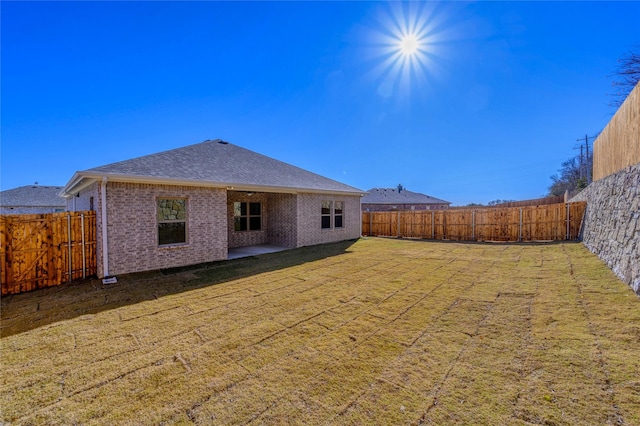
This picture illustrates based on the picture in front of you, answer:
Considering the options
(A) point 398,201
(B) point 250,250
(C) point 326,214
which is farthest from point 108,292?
(A) point 398,201

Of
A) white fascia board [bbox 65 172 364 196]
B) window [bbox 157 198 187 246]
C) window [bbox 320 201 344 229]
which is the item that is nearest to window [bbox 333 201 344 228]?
A: window [bbox 320 201 344 229]

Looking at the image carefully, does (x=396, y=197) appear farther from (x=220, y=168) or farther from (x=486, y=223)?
(x=220, y=168)

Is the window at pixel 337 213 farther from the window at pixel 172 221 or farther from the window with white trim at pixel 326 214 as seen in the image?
the window at pixel 172 221

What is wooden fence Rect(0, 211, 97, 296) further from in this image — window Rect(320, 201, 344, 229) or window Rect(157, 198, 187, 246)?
window Rect(320, 201, 344, 229)

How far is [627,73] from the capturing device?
1182 cm

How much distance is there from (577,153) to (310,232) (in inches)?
1351

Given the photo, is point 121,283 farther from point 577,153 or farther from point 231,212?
point 577,153

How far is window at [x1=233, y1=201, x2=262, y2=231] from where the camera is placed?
1222 centimetres

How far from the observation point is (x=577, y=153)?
28.9 metres

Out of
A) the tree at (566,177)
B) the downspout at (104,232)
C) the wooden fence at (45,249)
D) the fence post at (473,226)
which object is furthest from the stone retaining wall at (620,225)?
the tree at (566,177)

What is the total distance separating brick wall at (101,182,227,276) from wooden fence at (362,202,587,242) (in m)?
11.6

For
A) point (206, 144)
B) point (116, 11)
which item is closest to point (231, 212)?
point (206, 144)

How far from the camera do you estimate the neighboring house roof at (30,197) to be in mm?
24031

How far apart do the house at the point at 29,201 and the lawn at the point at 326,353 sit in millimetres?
27250
